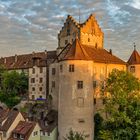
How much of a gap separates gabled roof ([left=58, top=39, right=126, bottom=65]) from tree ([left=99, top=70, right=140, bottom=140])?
7.32 metres

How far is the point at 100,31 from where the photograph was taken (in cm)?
8856

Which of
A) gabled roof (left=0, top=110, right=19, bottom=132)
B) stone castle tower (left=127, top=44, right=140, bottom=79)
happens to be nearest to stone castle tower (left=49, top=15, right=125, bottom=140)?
gabled roof (left=0, top=110, right=19, bottom=132)

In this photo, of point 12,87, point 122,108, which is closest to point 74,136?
point 122,108

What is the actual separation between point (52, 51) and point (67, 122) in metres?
34.5

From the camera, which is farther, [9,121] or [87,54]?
[9,121]

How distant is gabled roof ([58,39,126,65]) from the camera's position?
211 ft

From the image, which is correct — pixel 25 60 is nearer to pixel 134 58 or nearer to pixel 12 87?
pixel 12 87

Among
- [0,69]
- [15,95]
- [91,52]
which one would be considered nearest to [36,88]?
[15,95]

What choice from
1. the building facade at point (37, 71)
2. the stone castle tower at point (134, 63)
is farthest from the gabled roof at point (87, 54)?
the building facade at point (37, 71)

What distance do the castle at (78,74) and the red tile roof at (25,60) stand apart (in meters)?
1.60

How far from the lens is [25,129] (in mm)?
66125

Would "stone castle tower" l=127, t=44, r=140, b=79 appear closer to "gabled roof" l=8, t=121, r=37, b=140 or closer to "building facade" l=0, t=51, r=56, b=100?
"building facade" l=0, t=51, r=56, b=100

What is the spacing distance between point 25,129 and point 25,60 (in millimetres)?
37276

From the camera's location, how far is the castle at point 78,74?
6369 cm
